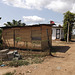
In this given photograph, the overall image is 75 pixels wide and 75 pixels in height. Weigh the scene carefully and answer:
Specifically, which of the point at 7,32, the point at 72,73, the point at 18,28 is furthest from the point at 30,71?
the point at 7,32

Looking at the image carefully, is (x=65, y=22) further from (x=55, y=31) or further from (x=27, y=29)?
(x=27, y=29)

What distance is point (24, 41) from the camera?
12.0 meters

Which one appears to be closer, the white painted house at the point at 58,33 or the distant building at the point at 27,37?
the distant building at the point at 27,37

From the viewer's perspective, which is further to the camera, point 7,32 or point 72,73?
point 7,32

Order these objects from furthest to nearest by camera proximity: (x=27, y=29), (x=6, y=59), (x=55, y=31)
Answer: (x=55, y=31) < (x=27, y=29) < (x=6, y=59)

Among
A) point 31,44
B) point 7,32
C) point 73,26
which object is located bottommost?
point 31,44

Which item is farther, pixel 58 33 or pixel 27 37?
pixel 58 33

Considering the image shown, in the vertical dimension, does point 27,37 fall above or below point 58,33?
below

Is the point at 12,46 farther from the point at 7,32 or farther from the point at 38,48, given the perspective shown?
the point at 38,48

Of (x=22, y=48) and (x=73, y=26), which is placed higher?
(x=73, y=26)

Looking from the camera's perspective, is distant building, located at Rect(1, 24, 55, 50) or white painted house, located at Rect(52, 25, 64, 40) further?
white painted house, located at Rect(52, 25, 64, 40)

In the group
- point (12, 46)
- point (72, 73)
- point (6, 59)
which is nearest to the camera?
point (72, 73)

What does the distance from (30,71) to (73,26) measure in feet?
65.4

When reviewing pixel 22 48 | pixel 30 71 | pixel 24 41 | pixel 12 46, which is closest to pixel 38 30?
pixel 24 41
